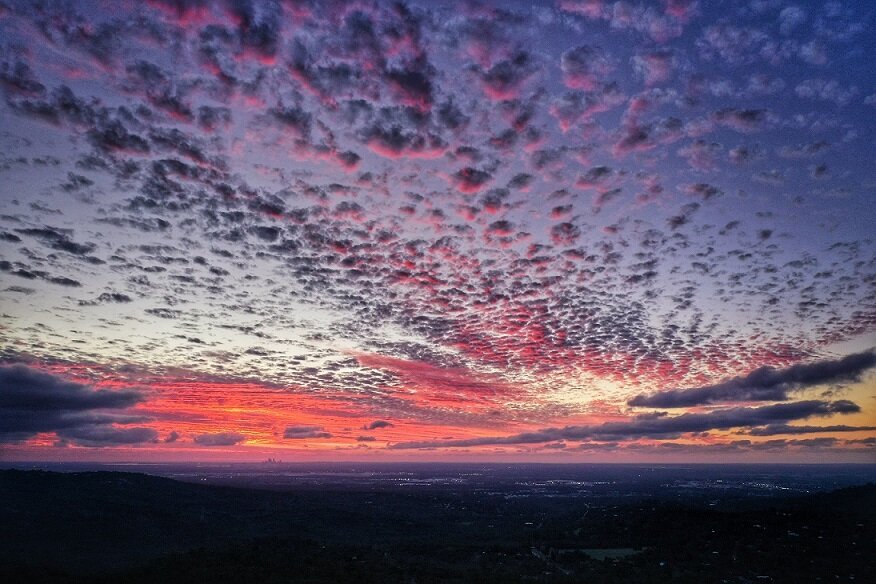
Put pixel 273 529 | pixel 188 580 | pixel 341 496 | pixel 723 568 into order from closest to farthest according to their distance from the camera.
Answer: pixel 188 580, pixel 723 568, pixel 273 529, pixel 341 496

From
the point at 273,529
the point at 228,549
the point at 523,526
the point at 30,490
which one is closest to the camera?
the point at 228,549

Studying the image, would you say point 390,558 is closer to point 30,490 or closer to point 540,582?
point 540,582

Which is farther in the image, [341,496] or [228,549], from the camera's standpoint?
[341,496]

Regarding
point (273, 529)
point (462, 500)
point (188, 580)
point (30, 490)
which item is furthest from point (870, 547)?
point (30, 490)

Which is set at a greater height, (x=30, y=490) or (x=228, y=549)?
(x=30, y=490)

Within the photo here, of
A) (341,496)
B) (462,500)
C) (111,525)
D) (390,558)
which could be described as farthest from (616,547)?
(341,496)

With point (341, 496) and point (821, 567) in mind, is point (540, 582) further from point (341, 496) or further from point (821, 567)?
point (341, 496)
